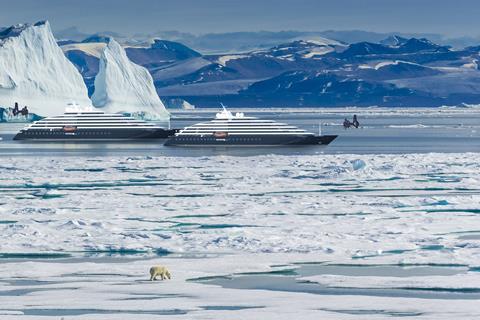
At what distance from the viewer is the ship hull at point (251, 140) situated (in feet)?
304

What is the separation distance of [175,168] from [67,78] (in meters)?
86.8

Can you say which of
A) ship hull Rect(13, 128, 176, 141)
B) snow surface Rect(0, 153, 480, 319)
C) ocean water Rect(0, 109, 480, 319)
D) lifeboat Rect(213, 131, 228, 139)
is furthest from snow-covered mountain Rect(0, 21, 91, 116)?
ocean water Rect(0, 109, 480, 319)

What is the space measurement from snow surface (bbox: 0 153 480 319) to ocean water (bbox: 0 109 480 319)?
36mm

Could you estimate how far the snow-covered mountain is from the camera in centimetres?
13100

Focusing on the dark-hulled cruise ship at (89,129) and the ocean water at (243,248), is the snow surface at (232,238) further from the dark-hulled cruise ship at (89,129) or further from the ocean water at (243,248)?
the dark-hulled cruise ship at (89,129)

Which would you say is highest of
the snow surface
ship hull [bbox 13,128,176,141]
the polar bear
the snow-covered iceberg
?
the snow-covered iceberg

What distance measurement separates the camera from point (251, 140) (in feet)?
309

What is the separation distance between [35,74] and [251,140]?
4573cm

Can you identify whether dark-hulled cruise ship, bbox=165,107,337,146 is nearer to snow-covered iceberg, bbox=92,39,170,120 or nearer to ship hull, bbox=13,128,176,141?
ship hull, bbox=13,128,176,141

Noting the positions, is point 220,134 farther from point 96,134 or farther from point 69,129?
point 69,129

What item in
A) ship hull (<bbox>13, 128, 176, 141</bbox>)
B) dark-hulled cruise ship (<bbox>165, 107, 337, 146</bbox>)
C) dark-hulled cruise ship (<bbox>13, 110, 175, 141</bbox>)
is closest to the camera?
dark-hulled cruise ship (<bbox>165, 107, 337, 146</bbox>)

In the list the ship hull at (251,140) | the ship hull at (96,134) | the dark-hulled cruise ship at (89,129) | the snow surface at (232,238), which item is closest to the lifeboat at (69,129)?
the dark-hulled cruise ship at (89,129)

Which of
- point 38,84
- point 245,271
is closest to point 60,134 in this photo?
point 38,84

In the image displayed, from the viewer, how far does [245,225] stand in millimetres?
27750
